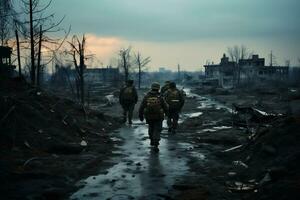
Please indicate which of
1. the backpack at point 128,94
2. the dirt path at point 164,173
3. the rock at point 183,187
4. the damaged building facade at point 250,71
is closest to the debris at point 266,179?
the dirt path at point 164,173

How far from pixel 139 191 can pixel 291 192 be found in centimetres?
264

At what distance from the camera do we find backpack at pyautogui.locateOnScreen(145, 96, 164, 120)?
12.8 metres

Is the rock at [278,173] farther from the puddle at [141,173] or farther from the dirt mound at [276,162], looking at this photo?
the puddle at [141,173]

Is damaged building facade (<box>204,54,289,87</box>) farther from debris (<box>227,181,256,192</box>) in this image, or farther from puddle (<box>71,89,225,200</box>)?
debris (<box>227,181,256,192</box>)

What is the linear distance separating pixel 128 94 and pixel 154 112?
25.8ft

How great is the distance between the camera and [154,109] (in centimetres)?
1288

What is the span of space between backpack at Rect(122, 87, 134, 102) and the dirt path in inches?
227

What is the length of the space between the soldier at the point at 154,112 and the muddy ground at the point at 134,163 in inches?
19.8

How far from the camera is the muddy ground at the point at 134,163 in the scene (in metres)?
7.66

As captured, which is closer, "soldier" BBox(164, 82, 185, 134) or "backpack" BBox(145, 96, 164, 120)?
"backpack" BBox(145, 96, 164, 120)

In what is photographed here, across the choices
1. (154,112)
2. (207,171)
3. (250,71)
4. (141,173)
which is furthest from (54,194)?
(250,71)

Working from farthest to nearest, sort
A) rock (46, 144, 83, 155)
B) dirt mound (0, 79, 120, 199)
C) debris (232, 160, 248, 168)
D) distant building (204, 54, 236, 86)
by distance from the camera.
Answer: distant building (204, 54, 236, 86) < rock (46, 144, 83, 155) < debris (232, 160, 248, 168) < dirt mound (0, 79, 120, 199)

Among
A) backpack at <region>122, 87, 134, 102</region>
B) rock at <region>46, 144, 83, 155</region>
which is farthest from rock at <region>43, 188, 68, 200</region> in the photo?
backpack at <region>122, 87, 134, 102</region>

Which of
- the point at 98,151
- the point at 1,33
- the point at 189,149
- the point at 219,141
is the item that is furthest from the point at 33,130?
the point at 1,33
